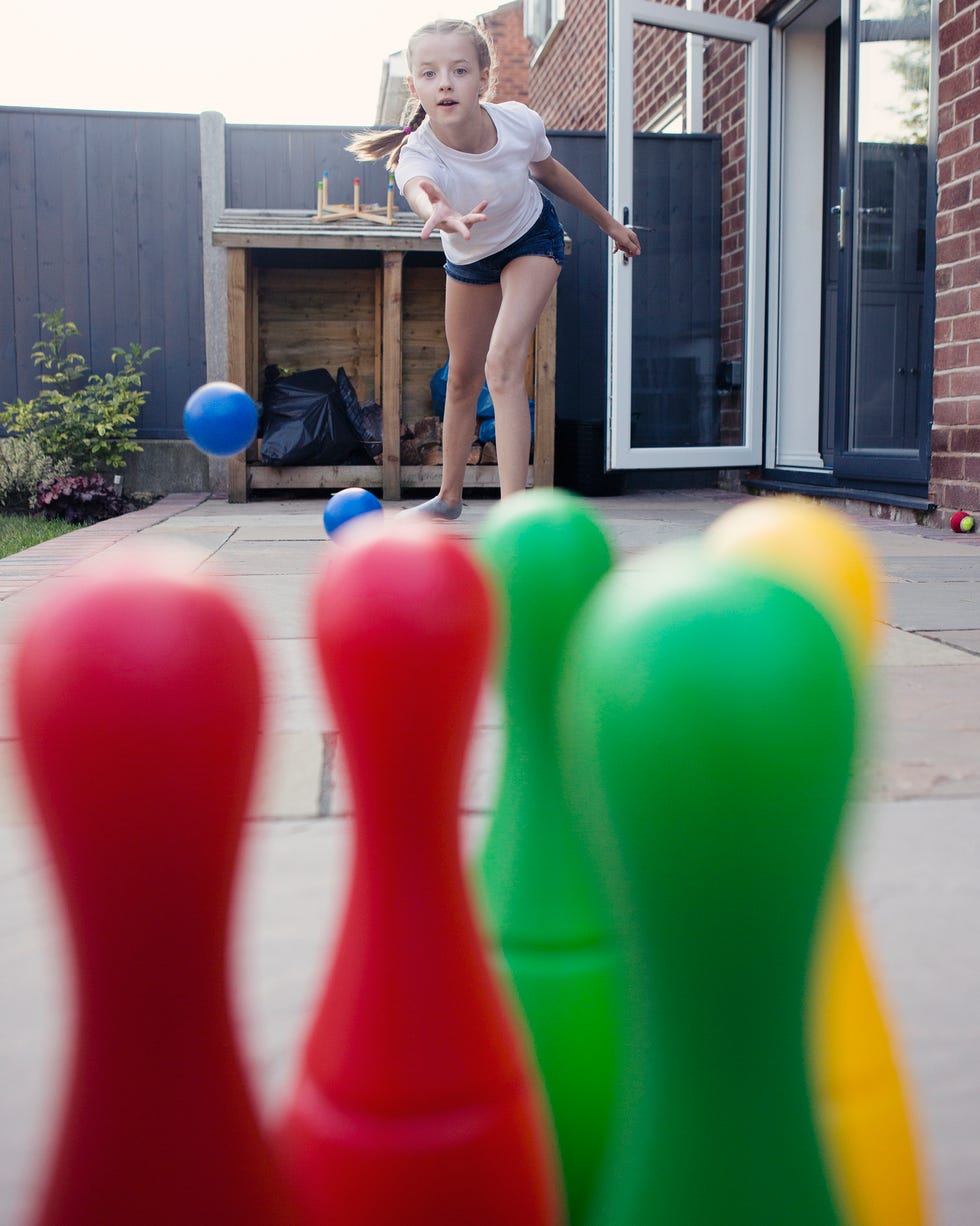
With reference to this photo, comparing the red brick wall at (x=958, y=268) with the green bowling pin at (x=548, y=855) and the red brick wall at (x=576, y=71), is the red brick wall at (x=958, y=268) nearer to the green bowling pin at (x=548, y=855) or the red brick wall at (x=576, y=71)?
the green bowling pin at (x=548, y=855)

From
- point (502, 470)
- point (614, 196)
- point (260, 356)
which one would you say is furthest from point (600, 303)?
point (502, 470)

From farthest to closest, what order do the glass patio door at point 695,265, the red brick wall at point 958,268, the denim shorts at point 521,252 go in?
Answer: the glass patio door at point 695,265 → the red brick wall at point 958,268 → the denim shorts at point 521,252

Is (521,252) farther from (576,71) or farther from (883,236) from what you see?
(576,71)

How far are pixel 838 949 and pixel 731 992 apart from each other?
0.55 ft

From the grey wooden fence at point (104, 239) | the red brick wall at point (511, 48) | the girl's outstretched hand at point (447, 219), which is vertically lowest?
the girl's outstretched hand at point (447, 219)

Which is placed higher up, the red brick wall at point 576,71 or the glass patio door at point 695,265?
the red brick wall at point 576,71

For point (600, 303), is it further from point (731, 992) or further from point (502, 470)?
point (731, 992)

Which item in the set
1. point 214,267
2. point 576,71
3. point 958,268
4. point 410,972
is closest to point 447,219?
point 410,972

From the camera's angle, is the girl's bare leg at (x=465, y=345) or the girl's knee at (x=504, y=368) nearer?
the girl's knee at (x=504, y=368)

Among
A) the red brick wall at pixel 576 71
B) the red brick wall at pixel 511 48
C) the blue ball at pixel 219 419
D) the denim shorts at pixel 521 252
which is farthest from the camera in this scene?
the red brick wall at pixel 511 48

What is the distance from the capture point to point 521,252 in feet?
12.9

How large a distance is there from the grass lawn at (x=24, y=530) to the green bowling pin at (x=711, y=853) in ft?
14.9

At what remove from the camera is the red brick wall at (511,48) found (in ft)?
52.8

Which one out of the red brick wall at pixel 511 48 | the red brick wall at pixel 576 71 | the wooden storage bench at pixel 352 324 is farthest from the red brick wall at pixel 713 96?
the red brick wall at pixel 511 48
